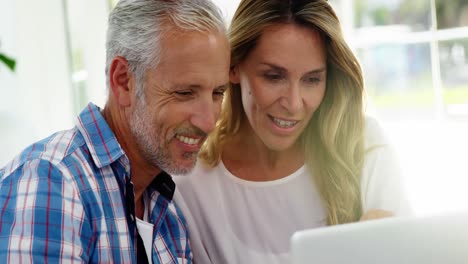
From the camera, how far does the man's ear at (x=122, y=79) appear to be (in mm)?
1412

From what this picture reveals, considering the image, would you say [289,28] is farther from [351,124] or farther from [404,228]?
[404,228]

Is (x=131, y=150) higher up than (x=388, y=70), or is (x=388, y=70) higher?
(x=388, y=70)

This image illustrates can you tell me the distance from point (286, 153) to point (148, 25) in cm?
65

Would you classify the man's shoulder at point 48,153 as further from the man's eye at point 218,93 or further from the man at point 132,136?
the man's eye at point 218,93

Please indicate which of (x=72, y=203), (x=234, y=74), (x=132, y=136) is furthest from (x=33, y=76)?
(x=72, y=203)

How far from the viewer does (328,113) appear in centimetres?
182

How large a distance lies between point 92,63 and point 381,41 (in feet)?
5.70

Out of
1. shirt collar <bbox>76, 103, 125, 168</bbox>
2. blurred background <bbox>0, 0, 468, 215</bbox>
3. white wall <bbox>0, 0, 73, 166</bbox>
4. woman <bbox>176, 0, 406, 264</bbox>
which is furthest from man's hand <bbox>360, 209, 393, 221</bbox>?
white wall <bbox>0, 0, 73, 166</bbox>

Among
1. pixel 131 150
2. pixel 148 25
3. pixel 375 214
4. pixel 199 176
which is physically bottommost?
pixel 375 214

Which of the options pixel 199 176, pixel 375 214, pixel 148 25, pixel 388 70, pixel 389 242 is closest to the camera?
pixel 389 242

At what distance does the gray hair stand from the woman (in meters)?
0.32

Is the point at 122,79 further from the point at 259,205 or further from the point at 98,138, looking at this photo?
the point at 259,205

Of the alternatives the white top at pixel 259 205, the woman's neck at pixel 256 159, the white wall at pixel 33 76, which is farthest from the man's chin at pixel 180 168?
the white wall at pixel 33 76

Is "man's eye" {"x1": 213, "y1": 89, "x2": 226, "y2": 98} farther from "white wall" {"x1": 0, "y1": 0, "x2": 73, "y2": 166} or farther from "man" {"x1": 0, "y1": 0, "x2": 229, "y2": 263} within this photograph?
"white wall" {"x1": 0, "y1": 0, "x2": 73, "y2": 166}
